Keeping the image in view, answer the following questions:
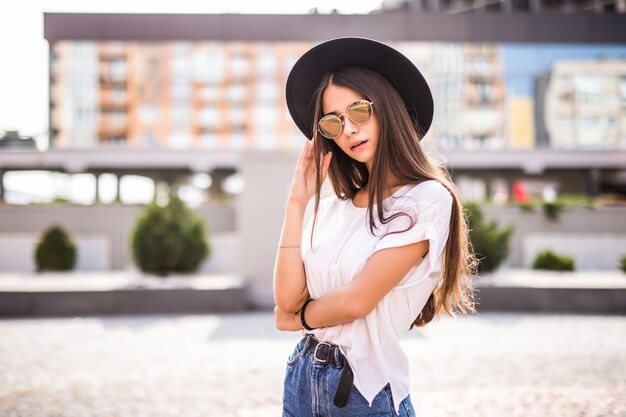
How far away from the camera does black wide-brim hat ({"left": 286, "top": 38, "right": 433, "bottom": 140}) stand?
5.32 feet

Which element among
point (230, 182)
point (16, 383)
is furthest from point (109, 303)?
point (230, 182)

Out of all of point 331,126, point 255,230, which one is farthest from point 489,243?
point 331,126

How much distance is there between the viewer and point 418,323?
185 centimetres

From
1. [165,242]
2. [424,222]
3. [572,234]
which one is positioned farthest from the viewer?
[572,234]

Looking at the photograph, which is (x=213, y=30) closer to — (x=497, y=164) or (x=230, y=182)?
(x=230, y=182)

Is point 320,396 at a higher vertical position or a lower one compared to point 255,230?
higher

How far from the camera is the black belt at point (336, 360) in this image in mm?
1459

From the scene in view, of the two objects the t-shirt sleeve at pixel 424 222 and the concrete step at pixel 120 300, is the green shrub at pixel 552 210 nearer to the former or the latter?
the concrete step at pixel 120 300

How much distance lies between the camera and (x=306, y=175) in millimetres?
1741

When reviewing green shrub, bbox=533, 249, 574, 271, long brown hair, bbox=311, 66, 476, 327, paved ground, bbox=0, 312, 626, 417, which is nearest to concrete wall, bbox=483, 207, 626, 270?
green shrub, bbox=533, 249, 574, 271

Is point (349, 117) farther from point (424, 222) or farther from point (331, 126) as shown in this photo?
point (424, 222)

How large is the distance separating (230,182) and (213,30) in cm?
909

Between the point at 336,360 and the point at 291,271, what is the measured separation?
0.96ft

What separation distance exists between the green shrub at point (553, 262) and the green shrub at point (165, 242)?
6823mm
